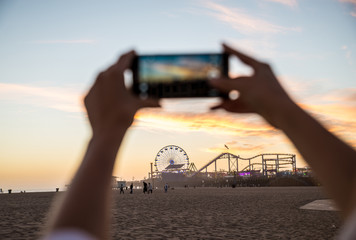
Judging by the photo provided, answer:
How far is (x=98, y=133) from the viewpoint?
1023mm

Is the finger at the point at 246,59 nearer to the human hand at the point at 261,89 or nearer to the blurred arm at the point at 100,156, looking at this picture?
the human hand at the point at 261,89

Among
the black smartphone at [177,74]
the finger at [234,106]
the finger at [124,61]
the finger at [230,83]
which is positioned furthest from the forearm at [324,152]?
the black smartphone at [177,74]

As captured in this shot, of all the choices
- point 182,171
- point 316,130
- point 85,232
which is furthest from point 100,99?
point 182,171

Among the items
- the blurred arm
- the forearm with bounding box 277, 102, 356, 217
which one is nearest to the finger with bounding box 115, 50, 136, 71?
the blurred arm

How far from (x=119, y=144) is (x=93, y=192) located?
188 mm

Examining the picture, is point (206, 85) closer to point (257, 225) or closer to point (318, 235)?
point (318, 235)

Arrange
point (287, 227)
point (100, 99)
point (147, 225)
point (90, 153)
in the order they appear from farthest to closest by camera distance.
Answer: point (147, 225) < point (287, 227) < point (100, 99) < point (90, 153)

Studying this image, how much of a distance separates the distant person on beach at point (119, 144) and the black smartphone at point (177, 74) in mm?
429

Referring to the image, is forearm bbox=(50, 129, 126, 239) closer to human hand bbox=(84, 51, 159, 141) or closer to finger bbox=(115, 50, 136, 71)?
human hand bbox=(84, 51, 159, 141)

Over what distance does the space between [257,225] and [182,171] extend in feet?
447

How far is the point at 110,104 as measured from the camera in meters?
1.11

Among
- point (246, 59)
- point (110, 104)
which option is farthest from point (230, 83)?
point (110, 104)

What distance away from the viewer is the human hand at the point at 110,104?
1.06 m

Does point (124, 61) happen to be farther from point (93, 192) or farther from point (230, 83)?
point (93, 192)
